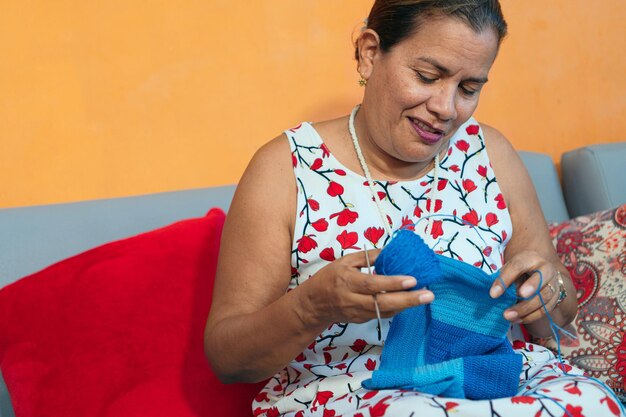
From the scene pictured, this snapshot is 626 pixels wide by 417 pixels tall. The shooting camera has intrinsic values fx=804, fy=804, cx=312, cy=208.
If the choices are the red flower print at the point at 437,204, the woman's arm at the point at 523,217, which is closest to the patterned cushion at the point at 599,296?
the woman's arm at the point at 523,217

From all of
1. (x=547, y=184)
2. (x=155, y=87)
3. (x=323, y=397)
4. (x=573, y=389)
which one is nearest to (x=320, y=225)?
(x=323, y=397)

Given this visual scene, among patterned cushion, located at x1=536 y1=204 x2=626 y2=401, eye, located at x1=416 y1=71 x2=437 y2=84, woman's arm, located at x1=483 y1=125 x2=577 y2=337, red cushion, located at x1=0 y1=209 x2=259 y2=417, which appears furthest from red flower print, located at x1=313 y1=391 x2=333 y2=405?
patterned cushion, located at x1=536 y1=204 x2=626 y2=401

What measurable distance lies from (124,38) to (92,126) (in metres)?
0.22

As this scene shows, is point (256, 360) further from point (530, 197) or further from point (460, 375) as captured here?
point (530, 197)

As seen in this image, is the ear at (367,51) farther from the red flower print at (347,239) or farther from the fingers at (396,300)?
the fingers at (396,300)

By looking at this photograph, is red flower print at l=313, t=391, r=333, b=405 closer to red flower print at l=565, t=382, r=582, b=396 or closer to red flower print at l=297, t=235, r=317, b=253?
red flower print at l=297, t=235, r=317, b=253

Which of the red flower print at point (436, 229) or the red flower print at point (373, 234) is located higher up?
the red flower print at point (373, 234)

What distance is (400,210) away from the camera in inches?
60.5

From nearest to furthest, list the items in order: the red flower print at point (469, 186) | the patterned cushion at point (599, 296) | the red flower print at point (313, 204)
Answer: the red flower print at point (313, 204) → the red flower print at point (469, 186) → the patterned cushion at point (599, 296)

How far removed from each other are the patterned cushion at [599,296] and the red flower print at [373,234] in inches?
23.2

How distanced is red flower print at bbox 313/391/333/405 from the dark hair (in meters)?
0.62

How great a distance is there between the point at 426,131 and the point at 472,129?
25 centimetres

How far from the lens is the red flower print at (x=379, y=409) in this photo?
1176mm

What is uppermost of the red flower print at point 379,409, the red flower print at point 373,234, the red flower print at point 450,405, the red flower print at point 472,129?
the red flower print at point 472,129
